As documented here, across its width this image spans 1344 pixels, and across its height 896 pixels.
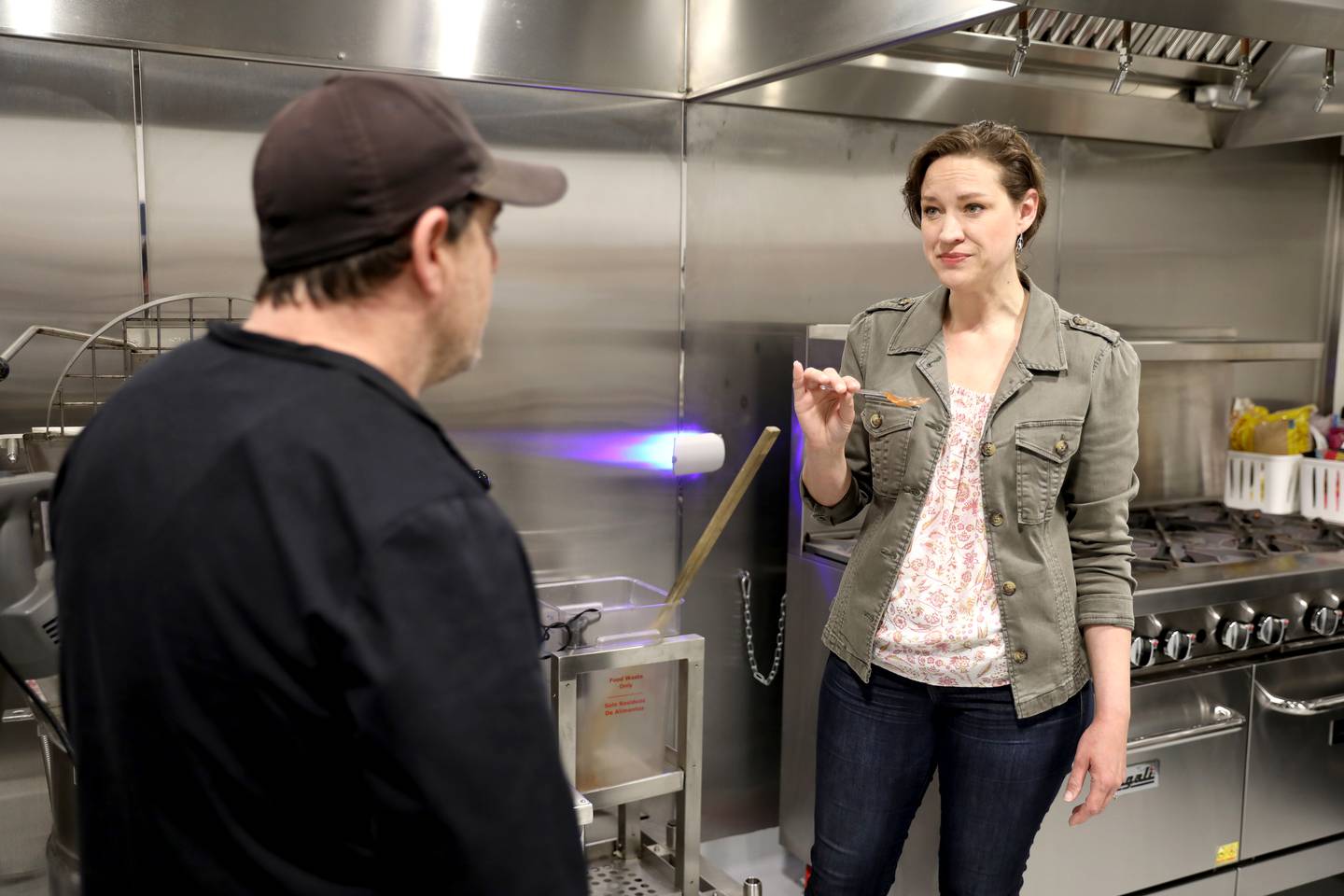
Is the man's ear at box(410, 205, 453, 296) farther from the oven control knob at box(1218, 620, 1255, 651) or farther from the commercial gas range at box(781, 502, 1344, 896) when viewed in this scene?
the oven control knob at box(1218, 620, 1255, 651)

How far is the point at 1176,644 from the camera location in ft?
6.93

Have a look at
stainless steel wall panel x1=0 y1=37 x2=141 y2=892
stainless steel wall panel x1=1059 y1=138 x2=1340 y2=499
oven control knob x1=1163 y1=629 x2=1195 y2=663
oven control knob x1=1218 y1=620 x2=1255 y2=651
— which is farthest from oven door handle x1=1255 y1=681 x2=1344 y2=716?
stainless steel wall panel x1=0 y1=37 x2=141 y2=892

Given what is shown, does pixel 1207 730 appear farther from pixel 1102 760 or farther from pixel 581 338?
pixel 581 338

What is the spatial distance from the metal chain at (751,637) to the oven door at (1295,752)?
3.14ft

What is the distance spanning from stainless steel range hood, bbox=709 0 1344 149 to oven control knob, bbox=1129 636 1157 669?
1.20 meters

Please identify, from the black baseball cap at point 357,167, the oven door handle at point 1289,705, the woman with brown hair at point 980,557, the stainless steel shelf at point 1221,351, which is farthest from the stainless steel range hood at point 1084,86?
the black baseball cap at point 357,167

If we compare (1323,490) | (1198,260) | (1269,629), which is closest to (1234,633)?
(1269,629)

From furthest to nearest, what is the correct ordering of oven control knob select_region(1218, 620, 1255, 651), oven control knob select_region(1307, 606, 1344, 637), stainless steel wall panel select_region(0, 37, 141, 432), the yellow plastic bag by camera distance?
the yellow plastic bag < oven control knob select_region(1307, 606, 1344, 637) < oven control knob select_region(1218, 620, 1255, 651) < stainless steel wall panel select_region(0, 37, 141, 432)

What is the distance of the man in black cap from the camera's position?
2.18ft

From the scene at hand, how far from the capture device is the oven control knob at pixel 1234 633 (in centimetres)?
219

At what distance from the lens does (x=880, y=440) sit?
1.57 meters

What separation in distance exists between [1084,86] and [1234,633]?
4.44ft

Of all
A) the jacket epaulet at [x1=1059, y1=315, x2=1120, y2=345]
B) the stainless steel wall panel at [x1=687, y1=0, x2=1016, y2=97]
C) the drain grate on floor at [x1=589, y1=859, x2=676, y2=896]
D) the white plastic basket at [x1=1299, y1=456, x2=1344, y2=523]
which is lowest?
the drain grate on floor at [x1=589, y1=859, x2=676, y2=896]

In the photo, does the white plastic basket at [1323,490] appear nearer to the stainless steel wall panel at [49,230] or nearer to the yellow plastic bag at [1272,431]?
the yellow plastic bag at [1272,431]
